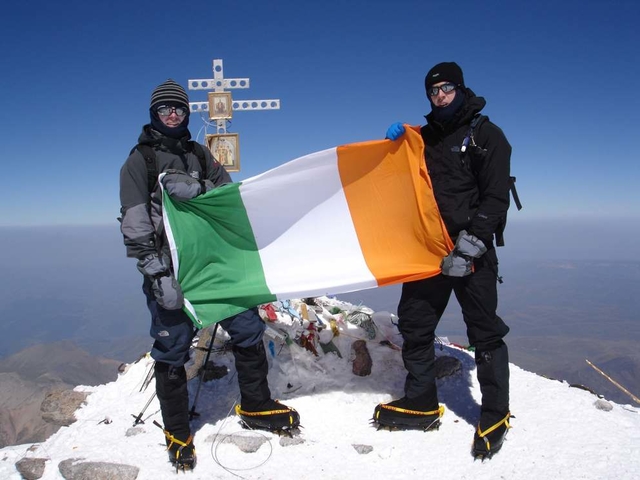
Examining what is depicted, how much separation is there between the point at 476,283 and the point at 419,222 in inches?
38.6

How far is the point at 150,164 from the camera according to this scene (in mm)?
3955

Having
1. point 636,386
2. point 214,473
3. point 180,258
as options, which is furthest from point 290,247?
point 636,386

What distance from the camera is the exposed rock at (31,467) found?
13.0ft

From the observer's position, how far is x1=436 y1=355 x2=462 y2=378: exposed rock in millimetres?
5926

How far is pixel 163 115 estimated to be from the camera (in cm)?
406

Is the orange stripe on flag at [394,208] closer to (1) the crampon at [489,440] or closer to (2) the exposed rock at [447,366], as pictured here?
(1) the crampon at [489,440]

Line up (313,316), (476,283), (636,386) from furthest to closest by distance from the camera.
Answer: (636,386), (313,316), (476,283)

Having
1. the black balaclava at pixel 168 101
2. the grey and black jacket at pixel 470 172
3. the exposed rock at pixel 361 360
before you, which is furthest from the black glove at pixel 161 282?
the exposed rock at pixel 361 360

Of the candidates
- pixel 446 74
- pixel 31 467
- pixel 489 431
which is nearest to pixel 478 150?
pixel 446 74

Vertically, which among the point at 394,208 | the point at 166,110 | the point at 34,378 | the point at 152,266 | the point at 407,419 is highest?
the point at 166,110

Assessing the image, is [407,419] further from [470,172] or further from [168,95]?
[168,95]

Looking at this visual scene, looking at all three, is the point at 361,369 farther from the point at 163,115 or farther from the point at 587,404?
the point at 163,115

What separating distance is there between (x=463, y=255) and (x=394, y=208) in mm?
1159

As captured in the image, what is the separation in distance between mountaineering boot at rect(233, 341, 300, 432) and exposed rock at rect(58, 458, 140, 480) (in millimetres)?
1341
